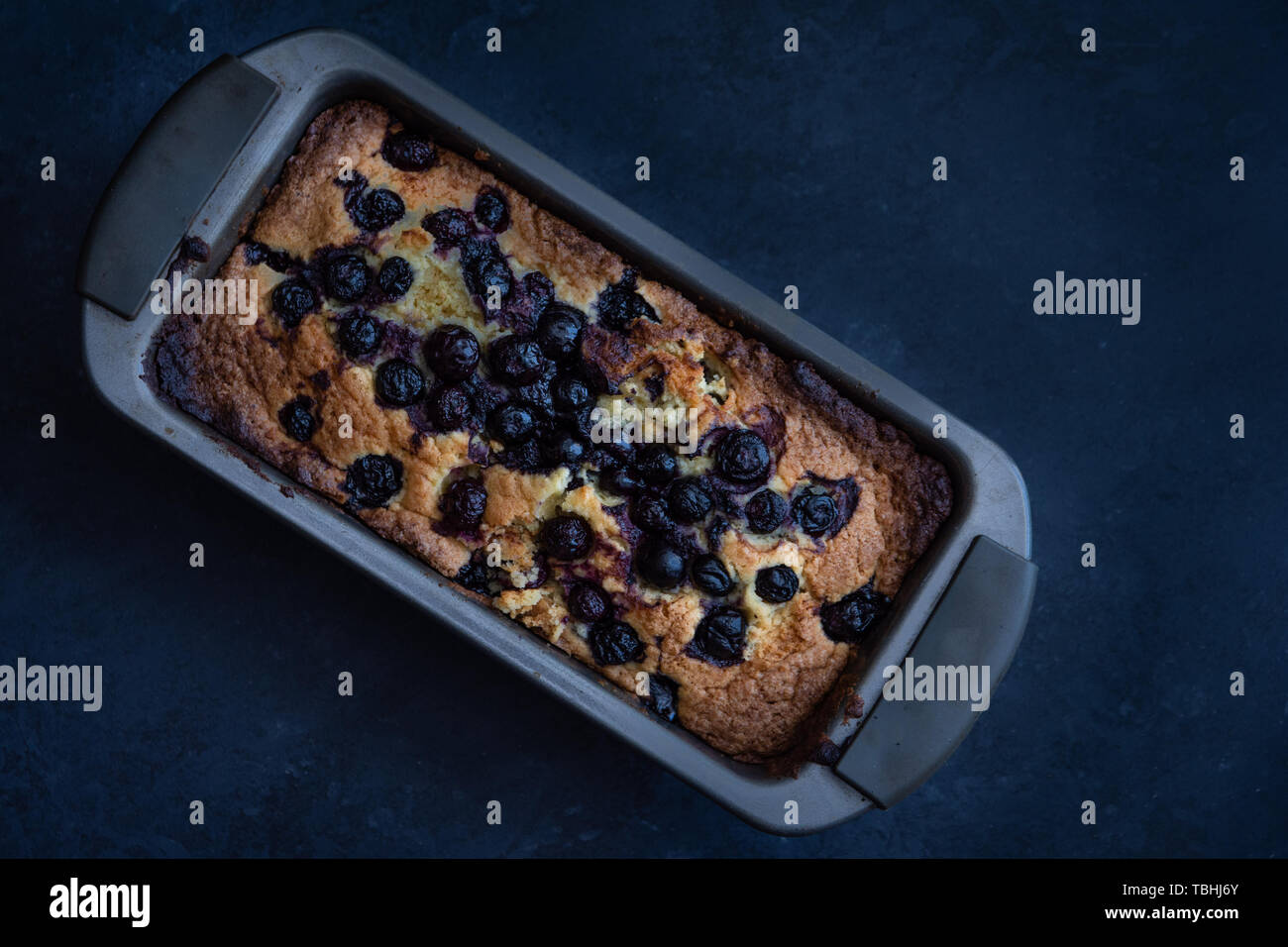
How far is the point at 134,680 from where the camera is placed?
3531 millimetres

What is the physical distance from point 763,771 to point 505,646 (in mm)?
852

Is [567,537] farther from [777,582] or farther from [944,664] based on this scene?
[944,664]

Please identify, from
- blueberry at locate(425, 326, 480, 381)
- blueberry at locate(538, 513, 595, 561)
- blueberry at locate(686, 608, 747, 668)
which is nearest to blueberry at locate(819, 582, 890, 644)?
blueberry at locate(686, 608, 747, 668)

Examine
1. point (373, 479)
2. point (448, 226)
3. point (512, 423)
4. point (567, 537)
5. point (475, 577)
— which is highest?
point (448, 226)

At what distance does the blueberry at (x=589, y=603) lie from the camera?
2.94 metres

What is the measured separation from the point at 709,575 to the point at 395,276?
1235 mm

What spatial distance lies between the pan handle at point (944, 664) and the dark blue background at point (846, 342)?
Answer: 85cm

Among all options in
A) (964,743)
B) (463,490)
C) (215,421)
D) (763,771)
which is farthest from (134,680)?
(964,743)

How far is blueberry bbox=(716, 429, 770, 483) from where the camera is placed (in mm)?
2895

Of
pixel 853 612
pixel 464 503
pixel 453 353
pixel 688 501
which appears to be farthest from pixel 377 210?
pixel 853 612

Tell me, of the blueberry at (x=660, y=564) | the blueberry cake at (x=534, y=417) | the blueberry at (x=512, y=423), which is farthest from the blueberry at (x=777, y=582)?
the blueberry at (x=512, y=423)

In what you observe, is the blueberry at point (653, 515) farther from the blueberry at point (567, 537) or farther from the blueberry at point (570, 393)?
the blueberry at point (570, 393)

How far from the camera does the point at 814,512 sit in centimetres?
296

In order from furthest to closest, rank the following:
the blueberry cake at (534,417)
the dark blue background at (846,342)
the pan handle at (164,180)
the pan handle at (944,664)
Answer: the dark blue background at (846,342), the blueberry cake at (534,417), the pan handle at (944,664), the pan handle at (164,180)
